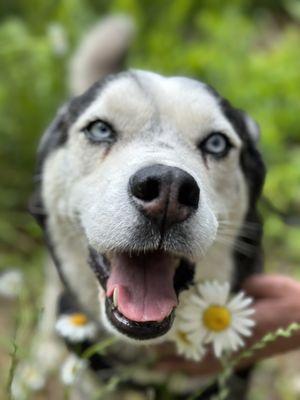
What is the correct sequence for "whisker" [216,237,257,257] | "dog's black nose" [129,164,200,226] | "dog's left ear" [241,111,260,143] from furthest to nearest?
"dog's left ear" [241,111,260,143], "whisker" [216,237,257,257], "dog's black nose" [129,164,200,226]

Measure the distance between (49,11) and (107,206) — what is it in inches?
133

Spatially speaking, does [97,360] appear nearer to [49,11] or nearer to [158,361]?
[158,361]

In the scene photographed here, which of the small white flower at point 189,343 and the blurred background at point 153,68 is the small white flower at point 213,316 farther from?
the blurred background at point 153,68

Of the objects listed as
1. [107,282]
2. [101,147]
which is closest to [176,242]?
[107,282]

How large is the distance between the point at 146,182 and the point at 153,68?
3.45 meters

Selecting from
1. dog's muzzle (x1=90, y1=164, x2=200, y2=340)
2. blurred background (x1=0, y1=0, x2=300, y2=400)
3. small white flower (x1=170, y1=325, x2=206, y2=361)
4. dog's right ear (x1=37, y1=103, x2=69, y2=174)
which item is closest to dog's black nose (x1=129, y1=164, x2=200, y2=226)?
dog's muzzle (x1=90, y1=164, x2=200, y2=340)

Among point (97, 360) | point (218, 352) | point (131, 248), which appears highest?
point (131, 248)

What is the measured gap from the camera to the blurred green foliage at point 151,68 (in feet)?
13.3

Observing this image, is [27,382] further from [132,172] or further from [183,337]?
[132,172]

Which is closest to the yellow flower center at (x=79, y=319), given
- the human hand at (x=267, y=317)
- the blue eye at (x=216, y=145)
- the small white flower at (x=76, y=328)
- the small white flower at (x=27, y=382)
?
the small white flower at (x=76, y=328)

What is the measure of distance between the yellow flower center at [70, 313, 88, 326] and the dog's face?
287 millimetres

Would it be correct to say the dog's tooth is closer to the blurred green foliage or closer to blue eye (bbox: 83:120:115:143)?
blue eye (bbox: 83:120:115:143)

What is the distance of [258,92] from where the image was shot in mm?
4711

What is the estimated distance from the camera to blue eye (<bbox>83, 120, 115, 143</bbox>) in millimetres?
2195
